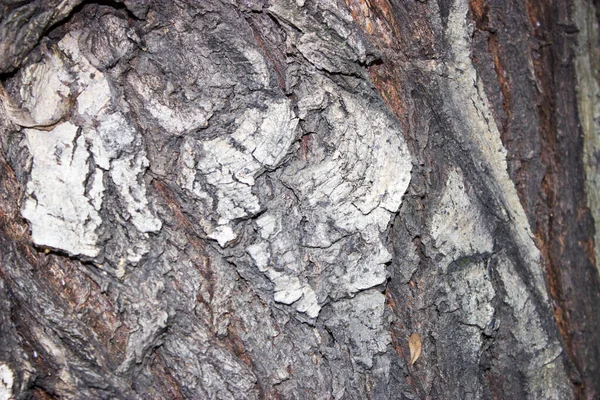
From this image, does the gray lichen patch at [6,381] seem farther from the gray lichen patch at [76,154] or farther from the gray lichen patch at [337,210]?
the gray lichen patch at [337,210]

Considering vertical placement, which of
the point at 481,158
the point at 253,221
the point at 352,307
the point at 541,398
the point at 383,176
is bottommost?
the point at 541,398

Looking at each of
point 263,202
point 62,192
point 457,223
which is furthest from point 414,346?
point 62,192

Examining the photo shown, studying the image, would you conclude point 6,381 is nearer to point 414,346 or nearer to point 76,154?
point 76,154

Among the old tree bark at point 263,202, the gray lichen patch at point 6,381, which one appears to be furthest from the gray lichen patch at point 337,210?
the gray lichen patch at point 6,381

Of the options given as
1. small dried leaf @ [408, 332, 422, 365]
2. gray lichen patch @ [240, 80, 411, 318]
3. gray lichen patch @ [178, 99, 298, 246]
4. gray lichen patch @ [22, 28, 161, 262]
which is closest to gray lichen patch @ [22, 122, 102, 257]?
gray lichen patch @ [22, 28, 161, 262]

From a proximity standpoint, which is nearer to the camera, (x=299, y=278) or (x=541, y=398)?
(x=299, y=278)

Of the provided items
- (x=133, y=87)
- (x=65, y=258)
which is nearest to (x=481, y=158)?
(x=133, y=87)

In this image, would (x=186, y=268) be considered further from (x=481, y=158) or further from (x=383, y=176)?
(x=481, y=158)

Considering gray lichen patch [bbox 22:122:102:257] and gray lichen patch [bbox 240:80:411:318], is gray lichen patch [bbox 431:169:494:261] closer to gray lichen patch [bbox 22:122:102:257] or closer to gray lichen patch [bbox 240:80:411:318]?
gray lichen patch [bbox 240:80:411:318]
